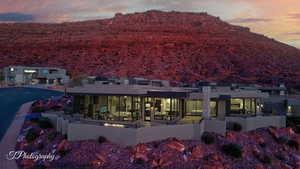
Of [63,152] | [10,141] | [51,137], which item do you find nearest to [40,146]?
[51,137]

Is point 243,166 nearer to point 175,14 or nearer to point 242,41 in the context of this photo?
point 242,41

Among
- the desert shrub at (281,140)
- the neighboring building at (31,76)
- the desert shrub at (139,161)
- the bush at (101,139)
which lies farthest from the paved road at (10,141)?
the neighboring building at (31,76)

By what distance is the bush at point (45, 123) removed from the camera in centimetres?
2344

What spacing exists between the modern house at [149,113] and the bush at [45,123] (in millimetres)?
576

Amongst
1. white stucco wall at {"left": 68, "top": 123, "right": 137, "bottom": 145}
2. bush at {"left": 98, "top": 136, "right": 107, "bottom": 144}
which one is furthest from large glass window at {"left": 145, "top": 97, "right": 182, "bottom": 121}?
bush at {"left": 98, "top": 136, "right": 107, "bottom": 144}

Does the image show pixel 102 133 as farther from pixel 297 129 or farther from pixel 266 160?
pixel 297 129

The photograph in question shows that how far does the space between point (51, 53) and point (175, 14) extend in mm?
66132

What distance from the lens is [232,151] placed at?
68.6 feet

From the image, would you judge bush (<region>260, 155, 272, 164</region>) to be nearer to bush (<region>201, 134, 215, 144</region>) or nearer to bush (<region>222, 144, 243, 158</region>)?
bush (<region>222, 144, 243, 158</region>)

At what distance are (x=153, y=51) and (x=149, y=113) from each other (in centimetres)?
6485

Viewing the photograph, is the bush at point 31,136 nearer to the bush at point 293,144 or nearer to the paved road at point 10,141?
the paved road at point 10,141

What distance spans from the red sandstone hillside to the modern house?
40300 mm

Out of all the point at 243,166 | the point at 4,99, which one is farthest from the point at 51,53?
the point at 243,166

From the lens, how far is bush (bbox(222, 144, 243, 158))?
20.8 meters
